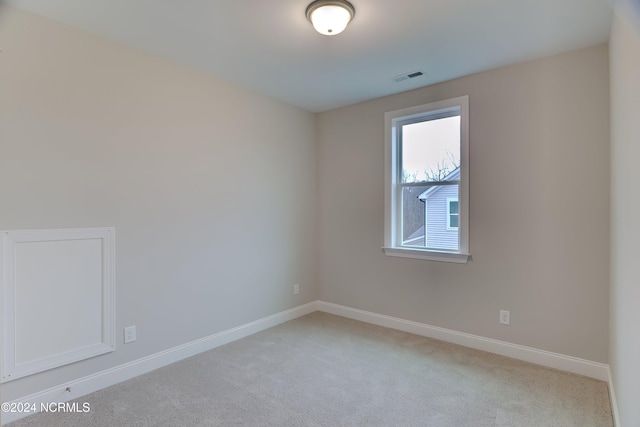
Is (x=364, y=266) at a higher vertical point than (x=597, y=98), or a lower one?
lower

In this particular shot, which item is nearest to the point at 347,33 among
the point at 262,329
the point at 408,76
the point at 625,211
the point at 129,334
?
the point at 408,76

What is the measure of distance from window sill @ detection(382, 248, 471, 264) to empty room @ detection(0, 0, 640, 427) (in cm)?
3

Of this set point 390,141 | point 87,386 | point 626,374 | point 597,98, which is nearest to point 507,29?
point 597,98

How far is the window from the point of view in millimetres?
3047

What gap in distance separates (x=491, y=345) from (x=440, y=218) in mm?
1219

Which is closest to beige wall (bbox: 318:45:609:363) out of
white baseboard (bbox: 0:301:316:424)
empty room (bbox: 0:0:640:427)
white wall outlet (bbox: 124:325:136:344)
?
empty room (bbox: 0:0:640:427)

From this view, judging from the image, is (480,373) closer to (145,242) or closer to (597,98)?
(597,98)

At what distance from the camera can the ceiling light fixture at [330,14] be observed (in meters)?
1.93

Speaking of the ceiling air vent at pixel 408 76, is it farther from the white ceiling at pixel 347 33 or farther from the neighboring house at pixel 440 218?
the neighboring house at pixel 440 218

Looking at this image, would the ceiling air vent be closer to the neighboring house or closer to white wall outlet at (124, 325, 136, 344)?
the neighboring house

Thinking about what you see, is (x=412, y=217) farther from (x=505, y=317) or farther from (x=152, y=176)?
(x=152, y=176)

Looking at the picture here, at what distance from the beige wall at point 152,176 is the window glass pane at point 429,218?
51.3 inches

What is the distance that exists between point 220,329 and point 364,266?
5.48 feet

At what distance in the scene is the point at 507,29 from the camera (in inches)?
87.4
